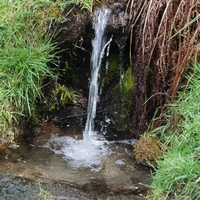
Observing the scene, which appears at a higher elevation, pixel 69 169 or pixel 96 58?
pixel 96 58

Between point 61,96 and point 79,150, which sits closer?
point 79,150

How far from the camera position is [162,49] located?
11.1 ft

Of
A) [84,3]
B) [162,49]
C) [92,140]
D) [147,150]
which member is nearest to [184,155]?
[147,150]

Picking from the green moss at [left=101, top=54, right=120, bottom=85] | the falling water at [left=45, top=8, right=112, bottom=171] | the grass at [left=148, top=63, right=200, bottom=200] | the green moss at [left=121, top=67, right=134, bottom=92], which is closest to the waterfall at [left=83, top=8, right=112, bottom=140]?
the falling water at [left=45, top=8, right=112, bottom=171]

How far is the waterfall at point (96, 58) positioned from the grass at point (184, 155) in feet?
3.35

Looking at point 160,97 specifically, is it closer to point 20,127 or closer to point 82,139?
point 82,139

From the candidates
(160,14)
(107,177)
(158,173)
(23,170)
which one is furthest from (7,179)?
(160,14)

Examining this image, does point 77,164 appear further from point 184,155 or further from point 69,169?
point 184,155

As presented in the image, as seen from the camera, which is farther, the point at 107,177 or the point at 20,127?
the point at 20,127

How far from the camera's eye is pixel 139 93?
146 inches

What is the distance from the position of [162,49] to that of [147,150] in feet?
3.13

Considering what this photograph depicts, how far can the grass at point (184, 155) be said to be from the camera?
269cm

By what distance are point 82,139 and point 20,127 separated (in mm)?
673

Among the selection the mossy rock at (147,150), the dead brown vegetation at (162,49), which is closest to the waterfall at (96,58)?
the dead brown vegetation at (162,49)
